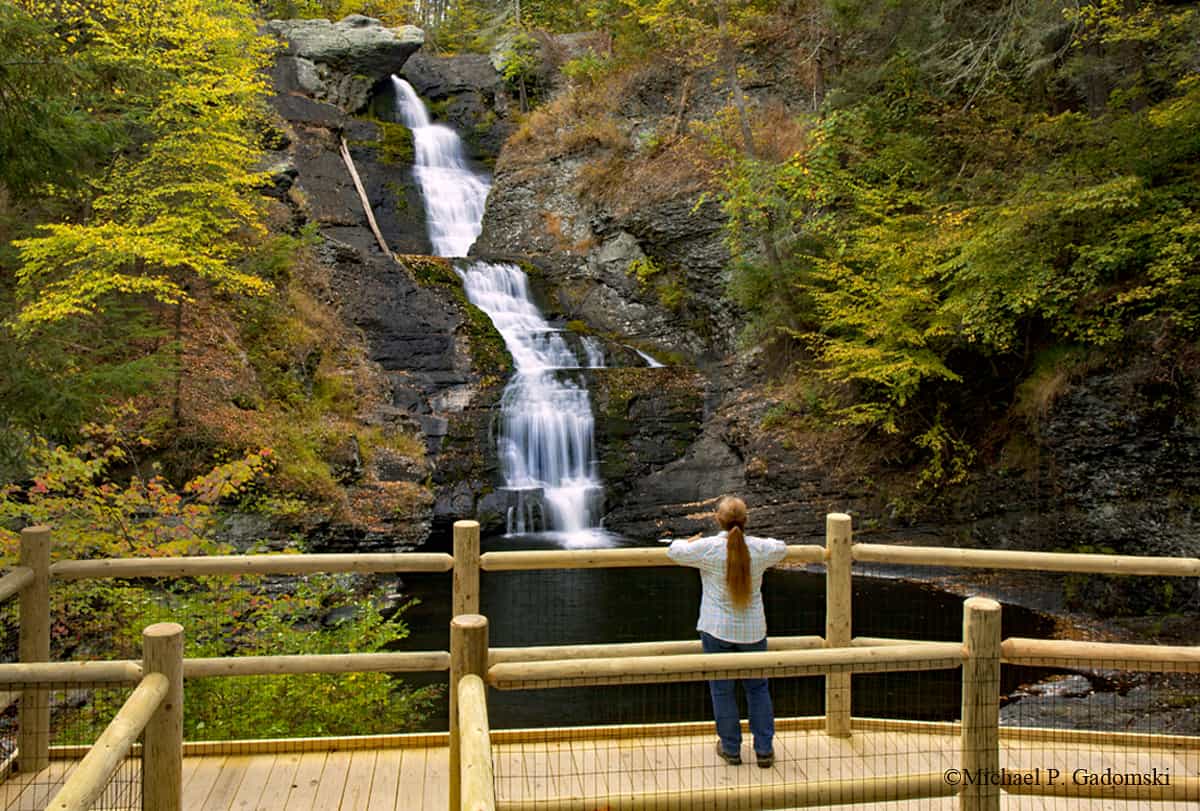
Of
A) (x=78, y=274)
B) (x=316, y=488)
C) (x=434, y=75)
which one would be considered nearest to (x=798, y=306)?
(x=316, y=488)

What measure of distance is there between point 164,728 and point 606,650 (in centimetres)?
217

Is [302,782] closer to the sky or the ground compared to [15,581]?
closer to the ground

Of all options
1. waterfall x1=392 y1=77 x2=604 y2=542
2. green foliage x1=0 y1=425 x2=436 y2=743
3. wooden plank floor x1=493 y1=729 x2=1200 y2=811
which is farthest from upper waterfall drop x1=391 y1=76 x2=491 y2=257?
wooden plank floor x1=493 y1=729 x2=1200 y2=811

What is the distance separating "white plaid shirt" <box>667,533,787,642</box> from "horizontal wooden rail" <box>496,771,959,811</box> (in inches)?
52.8

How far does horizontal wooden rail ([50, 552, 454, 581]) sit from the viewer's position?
4934 millimetres

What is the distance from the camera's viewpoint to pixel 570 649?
4.77 metres

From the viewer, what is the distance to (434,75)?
30672mm

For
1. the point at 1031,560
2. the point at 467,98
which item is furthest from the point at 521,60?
the point at 1031,560

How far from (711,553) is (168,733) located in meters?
2.56

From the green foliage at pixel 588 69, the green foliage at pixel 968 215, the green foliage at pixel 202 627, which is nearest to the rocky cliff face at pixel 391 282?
the green foliage at pixel 588 69

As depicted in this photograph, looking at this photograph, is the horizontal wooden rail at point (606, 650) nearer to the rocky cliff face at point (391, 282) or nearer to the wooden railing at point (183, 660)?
the wooden railing at point (183, 660)

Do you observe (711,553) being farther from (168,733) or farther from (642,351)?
(642,351)

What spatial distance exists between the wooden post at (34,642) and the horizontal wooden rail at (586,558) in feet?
7.50

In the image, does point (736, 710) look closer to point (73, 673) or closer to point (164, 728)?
point (164, 728)
